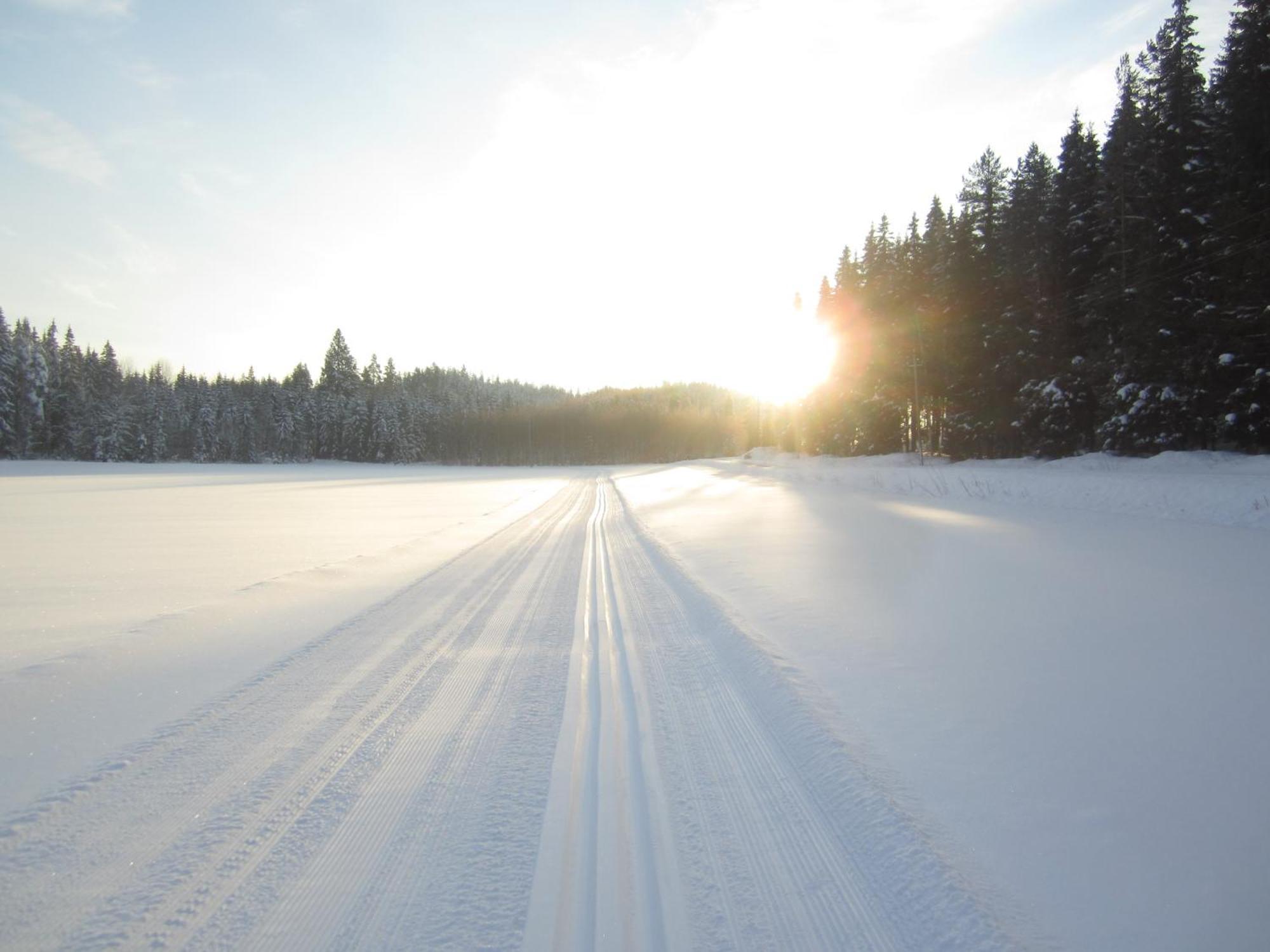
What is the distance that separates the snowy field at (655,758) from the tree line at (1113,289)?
49.1ft

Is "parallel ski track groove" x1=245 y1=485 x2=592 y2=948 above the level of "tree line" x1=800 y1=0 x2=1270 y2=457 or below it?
below

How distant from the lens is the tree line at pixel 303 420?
7162 cm

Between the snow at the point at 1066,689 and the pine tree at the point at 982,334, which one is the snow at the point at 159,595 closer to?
the snow at the point at 1066,689

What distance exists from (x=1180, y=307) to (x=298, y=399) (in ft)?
320

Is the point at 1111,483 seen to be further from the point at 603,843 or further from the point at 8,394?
the point at 8,394

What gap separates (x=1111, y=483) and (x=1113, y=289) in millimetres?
13830

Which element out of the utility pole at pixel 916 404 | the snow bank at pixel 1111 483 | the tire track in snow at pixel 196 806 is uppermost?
the utility pole at pixel 916 404

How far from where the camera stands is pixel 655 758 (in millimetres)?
3682

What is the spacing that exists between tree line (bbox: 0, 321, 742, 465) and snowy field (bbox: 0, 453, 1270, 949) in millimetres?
79967

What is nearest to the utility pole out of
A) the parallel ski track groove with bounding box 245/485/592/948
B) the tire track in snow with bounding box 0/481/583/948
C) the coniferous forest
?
the coniferous forest

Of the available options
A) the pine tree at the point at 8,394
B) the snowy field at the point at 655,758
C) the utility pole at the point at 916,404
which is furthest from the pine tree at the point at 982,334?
the pine tree at the point at 8,394

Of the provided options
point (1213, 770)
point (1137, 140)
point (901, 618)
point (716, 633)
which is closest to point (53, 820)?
point (716, 633)

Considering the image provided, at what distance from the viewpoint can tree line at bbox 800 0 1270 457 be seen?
60.9ft

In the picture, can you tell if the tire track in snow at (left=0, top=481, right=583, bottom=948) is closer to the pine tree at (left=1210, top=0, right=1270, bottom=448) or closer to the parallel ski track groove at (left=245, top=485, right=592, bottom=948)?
the parallel ski track groove at (left=245, top=485, right=592, bottom=948)
